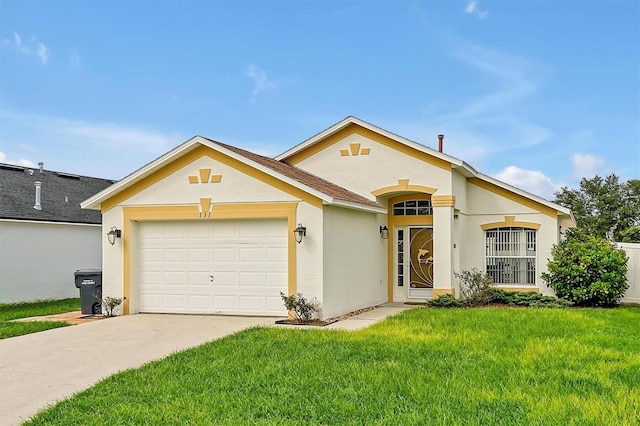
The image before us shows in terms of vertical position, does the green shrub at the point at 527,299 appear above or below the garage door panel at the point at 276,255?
below

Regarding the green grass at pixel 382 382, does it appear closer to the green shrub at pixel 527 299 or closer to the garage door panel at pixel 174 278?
the garage door panel at pixel 174 278

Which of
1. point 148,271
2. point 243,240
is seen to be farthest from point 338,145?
point 148,271

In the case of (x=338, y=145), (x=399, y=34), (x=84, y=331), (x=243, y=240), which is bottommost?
(x=84, y=331)

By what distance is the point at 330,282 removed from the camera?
13.8 m

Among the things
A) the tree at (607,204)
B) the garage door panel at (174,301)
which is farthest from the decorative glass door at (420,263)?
the tree at (607,204)

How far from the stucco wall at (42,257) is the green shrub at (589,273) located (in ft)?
52.6

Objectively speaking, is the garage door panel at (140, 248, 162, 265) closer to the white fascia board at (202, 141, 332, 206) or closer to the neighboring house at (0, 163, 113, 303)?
the white fascia board at (202, 141, 332, 206)

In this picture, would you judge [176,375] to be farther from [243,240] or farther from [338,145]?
[338,145]

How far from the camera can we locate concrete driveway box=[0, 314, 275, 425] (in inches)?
304

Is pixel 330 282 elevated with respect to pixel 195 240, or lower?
lower

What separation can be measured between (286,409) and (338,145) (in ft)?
38.9

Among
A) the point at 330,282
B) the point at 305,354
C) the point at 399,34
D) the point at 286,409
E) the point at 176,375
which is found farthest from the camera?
the point at 399,34

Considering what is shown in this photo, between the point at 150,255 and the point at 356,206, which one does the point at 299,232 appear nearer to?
the point at 356,206

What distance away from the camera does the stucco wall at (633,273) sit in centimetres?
1812
